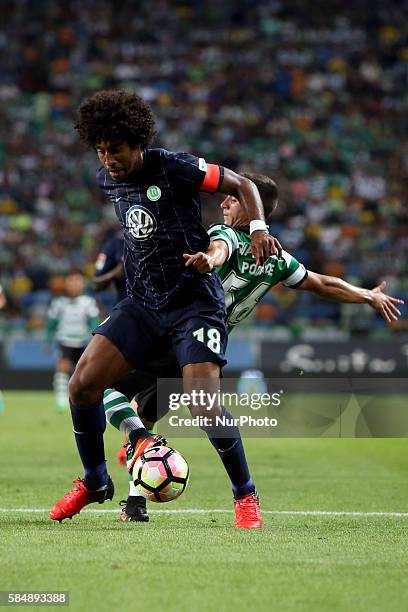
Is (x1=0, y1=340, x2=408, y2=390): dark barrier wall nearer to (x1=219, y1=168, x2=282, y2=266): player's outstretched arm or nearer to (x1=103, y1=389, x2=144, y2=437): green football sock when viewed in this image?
(x1=103, y1=389, x2=144, y2=437): green football sock

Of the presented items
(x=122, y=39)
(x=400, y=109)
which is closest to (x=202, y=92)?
(x=122, y=39)

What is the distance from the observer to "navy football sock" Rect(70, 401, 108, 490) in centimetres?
653

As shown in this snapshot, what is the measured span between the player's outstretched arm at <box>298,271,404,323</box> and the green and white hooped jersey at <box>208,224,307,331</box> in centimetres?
8

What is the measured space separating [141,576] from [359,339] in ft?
55.6

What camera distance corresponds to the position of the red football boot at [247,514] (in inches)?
254

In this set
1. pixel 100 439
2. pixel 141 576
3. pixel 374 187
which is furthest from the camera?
pixel 374 187

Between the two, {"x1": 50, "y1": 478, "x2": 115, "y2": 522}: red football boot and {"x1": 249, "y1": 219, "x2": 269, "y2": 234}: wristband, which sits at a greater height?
{"x1": 249, "y1": 219, "x2": 269, "y2": 234}: wristband

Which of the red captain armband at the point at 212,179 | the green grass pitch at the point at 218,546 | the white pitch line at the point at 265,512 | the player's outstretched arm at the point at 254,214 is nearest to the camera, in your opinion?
the green grass pitch at the point at 218,546

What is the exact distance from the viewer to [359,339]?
2128 cm

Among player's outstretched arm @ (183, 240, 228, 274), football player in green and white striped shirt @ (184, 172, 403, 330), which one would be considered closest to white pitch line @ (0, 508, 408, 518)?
football player in green and white striped shirt @ (184, 172, 403, 330)

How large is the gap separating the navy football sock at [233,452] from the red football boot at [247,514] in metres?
0.04

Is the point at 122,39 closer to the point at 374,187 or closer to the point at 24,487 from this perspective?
the point at 374,187

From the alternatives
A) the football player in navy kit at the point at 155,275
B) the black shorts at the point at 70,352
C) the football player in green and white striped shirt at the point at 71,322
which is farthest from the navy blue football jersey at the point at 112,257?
the black shorts at the point at 70,352

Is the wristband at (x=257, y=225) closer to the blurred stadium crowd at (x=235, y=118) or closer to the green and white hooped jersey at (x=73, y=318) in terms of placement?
the green and white hooped jersey at (x=73, y=318)
